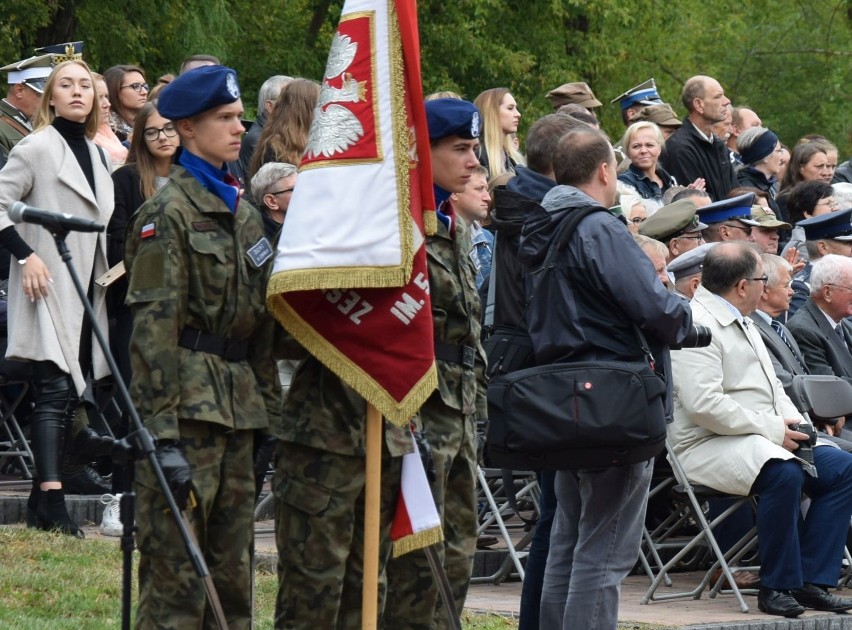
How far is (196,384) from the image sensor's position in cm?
535

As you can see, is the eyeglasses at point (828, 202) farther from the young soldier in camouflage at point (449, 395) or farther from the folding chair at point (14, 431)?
the young soldier in camouflage at point (449, 395)

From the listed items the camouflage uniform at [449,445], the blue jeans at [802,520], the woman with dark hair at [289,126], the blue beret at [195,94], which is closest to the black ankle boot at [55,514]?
the woman with dark hair at [289,126]

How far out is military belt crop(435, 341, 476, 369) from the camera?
233 inches

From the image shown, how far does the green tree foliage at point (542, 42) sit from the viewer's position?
52.5ft

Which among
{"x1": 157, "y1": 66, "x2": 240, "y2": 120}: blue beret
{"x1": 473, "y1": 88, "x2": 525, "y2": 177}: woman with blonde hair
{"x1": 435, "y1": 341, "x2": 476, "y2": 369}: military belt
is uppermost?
{"x1": 157, "y1": 66, "x2": 240, "y2": 120}: blue beret

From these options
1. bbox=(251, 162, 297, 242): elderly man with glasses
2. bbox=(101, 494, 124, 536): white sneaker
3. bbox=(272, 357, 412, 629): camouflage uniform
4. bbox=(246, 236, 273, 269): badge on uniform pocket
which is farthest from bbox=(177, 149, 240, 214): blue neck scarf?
bbox=(101, 494, 124, 536): white sneaker

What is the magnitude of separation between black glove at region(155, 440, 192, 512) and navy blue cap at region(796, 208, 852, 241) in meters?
7.32

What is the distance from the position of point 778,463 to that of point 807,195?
4938 mm

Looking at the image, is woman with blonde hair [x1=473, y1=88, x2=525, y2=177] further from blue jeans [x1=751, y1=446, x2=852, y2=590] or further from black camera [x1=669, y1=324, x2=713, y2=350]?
black camera [x1=669, y1=324, x2=713, y2=350]

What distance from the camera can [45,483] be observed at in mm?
8281

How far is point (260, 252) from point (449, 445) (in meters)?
0.96

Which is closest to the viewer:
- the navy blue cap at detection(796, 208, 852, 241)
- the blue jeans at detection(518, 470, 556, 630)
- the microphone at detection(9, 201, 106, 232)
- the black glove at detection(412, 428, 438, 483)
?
the microphone at detection(9, 201, 106, 232)

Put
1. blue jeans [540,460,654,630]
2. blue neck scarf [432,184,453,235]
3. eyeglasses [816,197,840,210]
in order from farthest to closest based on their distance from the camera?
eyeglasses [816,197,840,210], blue jeans [540,460,654,630], blue neck scarf [432,184,453,235]

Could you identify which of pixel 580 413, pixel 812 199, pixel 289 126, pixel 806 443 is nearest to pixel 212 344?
pixel 580 413
